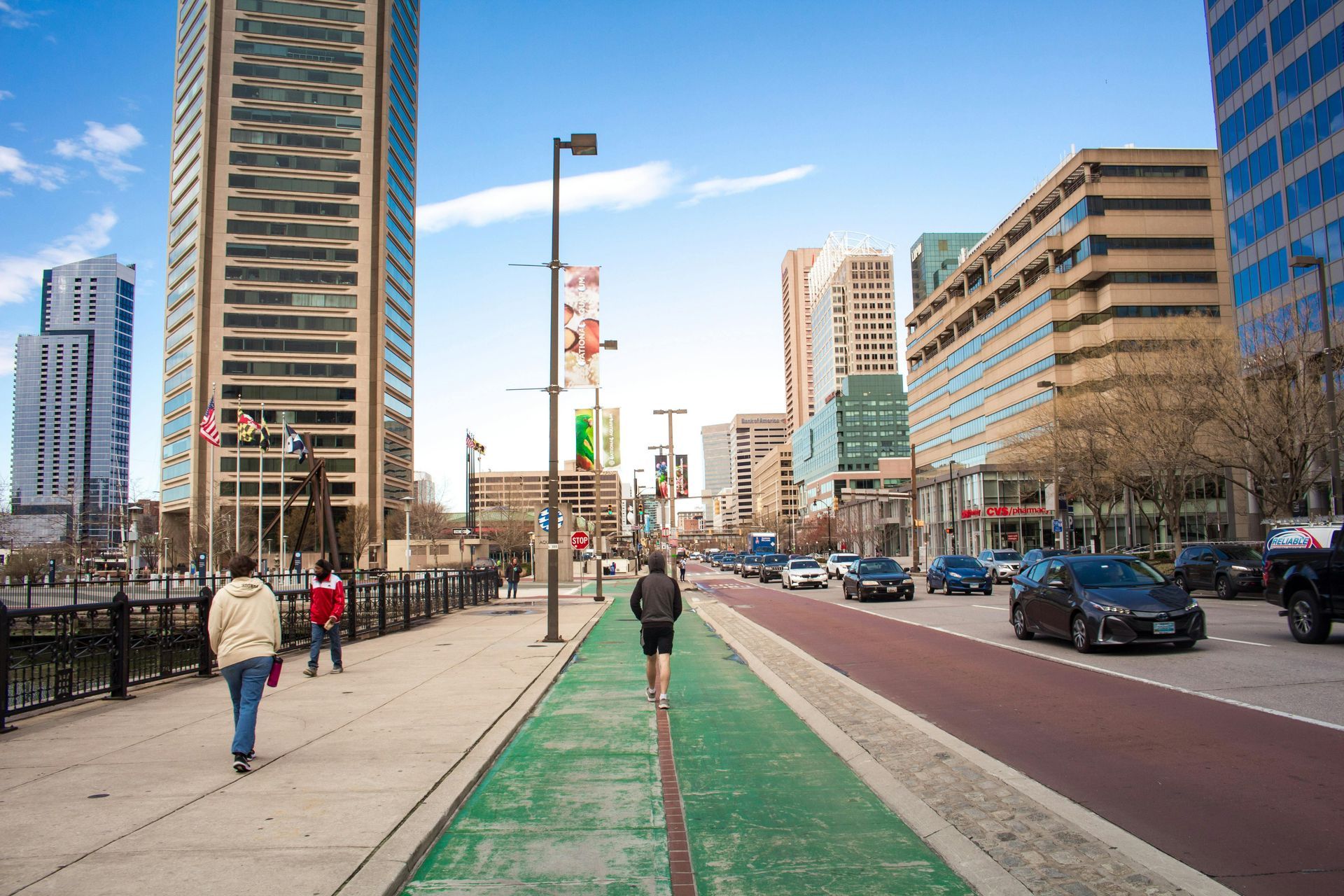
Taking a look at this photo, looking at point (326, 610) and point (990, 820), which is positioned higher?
point (326, 610)

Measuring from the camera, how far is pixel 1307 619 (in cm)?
1432

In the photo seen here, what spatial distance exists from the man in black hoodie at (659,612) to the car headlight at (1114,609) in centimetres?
712

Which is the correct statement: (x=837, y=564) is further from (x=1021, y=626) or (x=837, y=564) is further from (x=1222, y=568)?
(x=1021, y=626)

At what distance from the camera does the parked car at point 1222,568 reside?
85.4ft

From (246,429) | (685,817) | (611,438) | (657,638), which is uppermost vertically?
(246,429)

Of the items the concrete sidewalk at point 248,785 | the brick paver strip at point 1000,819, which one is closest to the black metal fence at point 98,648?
the concrete sidewalk at point 248,785

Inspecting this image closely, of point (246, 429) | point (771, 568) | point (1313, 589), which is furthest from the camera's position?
point (771, 568)

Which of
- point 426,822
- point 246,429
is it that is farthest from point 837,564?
point 426,822

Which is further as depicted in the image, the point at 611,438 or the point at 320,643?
the point at 611,438

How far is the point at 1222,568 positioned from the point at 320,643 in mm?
25331

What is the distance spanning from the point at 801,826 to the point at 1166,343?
40.1 m

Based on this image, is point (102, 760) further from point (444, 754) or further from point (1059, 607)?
point (1059, 607)

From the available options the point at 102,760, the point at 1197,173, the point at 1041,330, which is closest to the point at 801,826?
the point at 102,760

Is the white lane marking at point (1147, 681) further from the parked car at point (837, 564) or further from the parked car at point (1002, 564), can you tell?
the parked car at point (837, 564)
